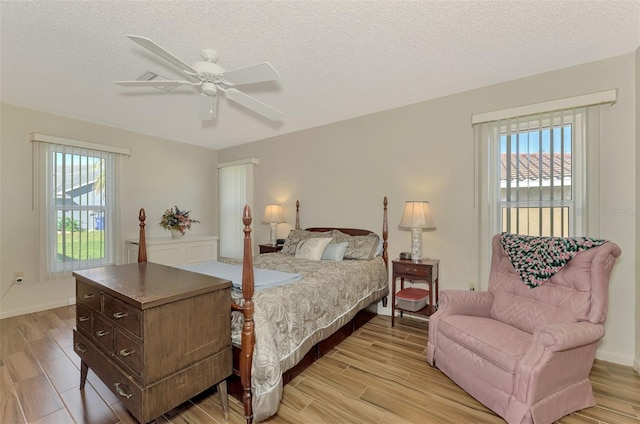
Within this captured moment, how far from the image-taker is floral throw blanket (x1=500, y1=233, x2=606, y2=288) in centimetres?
202

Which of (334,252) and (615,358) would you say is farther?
(334,252)

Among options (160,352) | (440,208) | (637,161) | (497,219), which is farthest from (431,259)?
(160,352)

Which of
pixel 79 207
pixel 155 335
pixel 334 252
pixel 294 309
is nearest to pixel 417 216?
pixel 334 252

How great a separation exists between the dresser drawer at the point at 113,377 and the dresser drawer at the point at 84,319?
0.05 metres

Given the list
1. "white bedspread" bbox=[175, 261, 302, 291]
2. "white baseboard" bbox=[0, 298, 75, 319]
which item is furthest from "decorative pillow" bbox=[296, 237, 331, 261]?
"white baseboard" bbox=[0, 298, 75, 319]

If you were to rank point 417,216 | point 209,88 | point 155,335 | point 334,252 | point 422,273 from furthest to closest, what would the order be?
point 334,252 < point 417,216 < point 422,273 < point 209,88 < point 155,335

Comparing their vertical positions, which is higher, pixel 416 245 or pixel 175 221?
pixel 175 221

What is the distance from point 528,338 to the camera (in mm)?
1911

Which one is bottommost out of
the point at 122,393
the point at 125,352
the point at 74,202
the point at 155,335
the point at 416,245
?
the point at 122,393

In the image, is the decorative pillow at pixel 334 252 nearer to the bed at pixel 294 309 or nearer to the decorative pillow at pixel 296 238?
the bed at pixel 294 309

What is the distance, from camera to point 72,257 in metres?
3.83

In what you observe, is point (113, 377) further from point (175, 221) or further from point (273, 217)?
point (175, 221)

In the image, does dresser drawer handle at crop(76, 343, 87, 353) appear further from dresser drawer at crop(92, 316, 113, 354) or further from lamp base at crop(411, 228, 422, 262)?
lamp base at crop(411, 228, 422, 262)

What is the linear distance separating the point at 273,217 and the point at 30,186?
305cm
